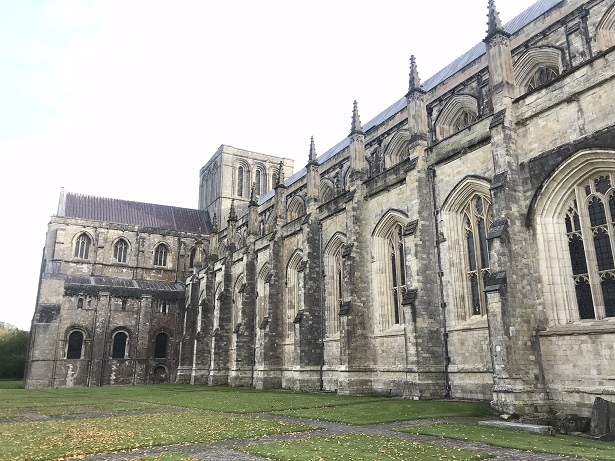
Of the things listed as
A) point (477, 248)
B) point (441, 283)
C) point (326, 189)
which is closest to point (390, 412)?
point (441, 283)

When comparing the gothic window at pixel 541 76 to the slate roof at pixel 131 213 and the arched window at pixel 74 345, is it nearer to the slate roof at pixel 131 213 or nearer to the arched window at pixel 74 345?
the arched window at pixel 74 345

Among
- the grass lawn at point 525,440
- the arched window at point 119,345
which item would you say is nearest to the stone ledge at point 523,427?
the grass lawn at point 525,440

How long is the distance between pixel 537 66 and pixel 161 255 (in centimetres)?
4502

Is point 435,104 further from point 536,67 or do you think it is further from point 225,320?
point 225,320

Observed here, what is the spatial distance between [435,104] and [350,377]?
632 inches

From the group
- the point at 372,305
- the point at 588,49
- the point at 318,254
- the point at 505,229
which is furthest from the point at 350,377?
the point at 588,49

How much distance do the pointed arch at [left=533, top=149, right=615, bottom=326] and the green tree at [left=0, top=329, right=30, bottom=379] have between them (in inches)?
2374

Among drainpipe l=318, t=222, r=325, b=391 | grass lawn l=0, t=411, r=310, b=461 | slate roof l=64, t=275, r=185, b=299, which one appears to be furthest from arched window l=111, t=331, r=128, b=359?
grass lawn l=0, t=411, r=310, b=461

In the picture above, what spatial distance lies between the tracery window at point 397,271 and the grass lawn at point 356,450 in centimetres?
1296

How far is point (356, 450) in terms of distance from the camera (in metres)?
9.88

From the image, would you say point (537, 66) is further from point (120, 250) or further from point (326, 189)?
point (120, 250)

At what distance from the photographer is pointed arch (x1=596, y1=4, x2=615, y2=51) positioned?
2117 cm

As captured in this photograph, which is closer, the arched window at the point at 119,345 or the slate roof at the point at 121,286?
the slate roof at the point at 121,286

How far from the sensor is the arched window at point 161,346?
1901 inches
